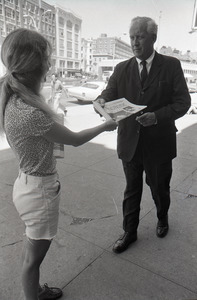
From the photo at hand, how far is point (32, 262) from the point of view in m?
1.67

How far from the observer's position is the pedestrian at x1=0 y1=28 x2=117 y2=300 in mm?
1423

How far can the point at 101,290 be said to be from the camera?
2111 mm

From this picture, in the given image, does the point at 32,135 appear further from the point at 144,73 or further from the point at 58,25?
the point at 58,25

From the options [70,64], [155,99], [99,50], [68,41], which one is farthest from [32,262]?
[99,50]

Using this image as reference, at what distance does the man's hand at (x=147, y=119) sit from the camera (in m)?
2.23

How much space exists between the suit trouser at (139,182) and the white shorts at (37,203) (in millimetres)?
1120

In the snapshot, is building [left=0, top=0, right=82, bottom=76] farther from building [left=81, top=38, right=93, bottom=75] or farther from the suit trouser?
the suit trouser

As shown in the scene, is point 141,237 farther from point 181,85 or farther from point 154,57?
point 154,57

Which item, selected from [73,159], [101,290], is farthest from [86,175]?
[101,290]

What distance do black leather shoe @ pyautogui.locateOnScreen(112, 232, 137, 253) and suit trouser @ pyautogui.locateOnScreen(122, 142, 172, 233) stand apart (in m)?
0.05

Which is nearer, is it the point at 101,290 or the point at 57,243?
the point at 101,290

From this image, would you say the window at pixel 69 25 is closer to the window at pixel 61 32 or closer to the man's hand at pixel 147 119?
the window at pixel 61 32

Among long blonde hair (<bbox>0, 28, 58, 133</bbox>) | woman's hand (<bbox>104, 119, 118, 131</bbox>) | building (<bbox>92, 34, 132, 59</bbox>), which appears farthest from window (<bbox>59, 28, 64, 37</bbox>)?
long blonde hair (<bbox>0, 28, 58, 133</bbox>)

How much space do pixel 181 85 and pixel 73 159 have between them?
3405mm
